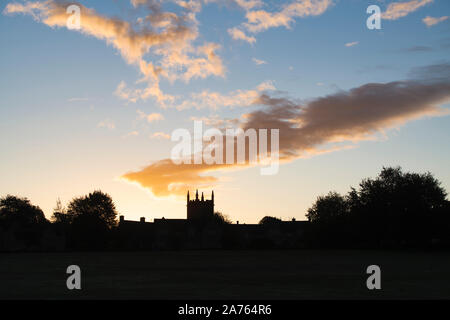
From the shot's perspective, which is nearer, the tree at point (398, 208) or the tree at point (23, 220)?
the tree at point (398, 208)

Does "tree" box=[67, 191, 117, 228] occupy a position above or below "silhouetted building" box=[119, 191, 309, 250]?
above

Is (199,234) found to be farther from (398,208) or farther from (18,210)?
(398,208)

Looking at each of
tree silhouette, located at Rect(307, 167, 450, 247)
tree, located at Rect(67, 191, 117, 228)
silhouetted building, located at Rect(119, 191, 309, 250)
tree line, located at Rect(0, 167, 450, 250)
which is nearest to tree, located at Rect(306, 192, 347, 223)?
silhouetted building, located at Rect(119, 191, 309, 250)

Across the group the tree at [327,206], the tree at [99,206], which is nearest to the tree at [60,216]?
the tree at [99,206]

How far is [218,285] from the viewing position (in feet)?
75.0

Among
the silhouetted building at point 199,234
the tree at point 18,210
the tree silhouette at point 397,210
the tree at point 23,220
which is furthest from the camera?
the tree at point 18,210

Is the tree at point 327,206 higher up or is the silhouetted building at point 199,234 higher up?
the tree at point 327,206

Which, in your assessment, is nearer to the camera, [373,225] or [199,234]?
[373,225]

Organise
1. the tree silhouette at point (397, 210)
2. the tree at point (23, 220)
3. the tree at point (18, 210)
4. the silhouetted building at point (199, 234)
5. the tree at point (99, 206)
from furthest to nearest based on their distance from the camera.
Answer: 1. the tree at point (18, 210)
2. the tree at point (99, 206)
3. the silhouetted building at point (199, 234)
4. the tree at point (23, 220)
5. the tree silhouette at point (397, 210)

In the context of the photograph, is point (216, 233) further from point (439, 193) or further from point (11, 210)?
point (439, 193)

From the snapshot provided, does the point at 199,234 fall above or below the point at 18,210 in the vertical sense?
below

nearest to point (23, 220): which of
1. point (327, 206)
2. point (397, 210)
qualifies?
point (327, 206)

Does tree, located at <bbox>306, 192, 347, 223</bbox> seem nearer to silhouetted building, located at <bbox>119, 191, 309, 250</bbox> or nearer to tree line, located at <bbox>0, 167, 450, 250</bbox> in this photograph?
silhouetted building, located at <bbox>119, 191, 309, 250</bbox>

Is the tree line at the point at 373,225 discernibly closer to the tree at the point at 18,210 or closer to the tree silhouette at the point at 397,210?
the tree silhouette at the point at 397,210
